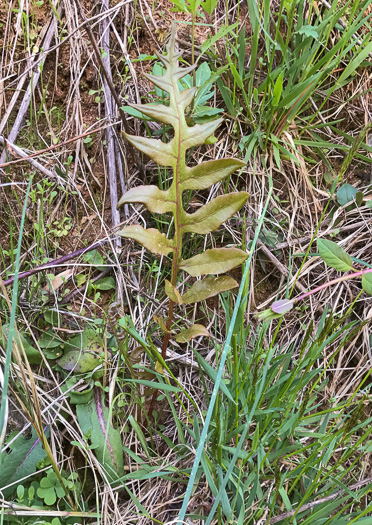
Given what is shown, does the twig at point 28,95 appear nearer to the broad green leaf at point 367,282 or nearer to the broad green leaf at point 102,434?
the broad green leaf at point 102,434

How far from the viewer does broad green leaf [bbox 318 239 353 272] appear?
1304mm

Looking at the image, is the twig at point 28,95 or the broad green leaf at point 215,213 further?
the twig at point 28,95

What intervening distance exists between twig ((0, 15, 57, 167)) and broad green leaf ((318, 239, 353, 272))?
1.18 meters

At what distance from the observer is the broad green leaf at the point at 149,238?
1.24 m

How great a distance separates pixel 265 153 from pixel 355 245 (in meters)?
0.51

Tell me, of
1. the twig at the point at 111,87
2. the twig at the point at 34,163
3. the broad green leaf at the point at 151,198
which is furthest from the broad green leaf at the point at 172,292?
the twig at the point at 34,163

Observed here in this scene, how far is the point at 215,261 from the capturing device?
4.19ft

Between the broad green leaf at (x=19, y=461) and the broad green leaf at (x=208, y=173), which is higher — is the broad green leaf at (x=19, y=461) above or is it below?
below

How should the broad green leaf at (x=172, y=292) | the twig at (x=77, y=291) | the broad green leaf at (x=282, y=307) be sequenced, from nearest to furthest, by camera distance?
the broad green leaf at (x=282, y=307) → the broad green leaf at (x=172, y=292) → the twig at (x=77, y=291)

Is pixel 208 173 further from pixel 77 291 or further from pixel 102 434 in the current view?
pixel 102 434

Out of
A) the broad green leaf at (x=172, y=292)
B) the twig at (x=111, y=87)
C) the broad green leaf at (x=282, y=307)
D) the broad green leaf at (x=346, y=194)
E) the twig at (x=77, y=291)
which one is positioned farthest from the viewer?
the broad green leaf at (x=346, y=194)

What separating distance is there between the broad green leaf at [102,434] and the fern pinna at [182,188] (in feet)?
1.23

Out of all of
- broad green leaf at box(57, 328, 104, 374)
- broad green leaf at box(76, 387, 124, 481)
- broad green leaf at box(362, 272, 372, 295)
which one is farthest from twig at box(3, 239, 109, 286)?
broad green leaf at box(362, 272, 372, 295)

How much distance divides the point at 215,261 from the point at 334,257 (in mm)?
364
